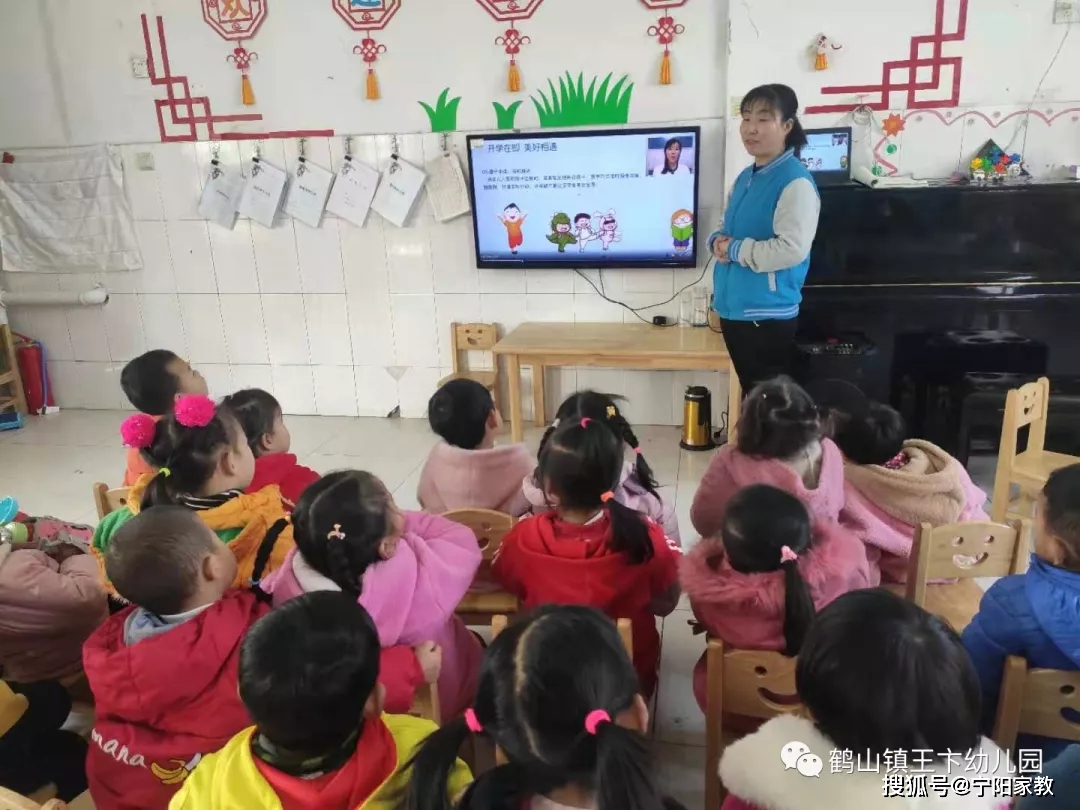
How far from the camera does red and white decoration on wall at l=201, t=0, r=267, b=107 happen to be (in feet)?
12.9

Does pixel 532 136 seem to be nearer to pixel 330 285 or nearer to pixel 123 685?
pixel 330 285

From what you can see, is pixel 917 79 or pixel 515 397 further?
pixel 515 397

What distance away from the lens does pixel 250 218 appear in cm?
426

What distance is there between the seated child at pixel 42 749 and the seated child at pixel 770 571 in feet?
3.96

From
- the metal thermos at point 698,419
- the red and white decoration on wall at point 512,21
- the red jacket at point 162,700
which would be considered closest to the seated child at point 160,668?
the red jacket at point 162,700

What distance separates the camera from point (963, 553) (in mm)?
1623

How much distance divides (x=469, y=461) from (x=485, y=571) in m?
0.37

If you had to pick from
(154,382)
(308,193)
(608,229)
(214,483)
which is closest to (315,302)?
(308,193)

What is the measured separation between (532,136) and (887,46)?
60.8 inches

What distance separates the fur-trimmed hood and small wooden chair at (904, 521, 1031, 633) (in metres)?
0.71

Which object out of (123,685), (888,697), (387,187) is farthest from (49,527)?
(387,187)

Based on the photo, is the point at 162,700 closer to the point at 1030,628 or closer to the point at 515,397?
the point at 1030,628

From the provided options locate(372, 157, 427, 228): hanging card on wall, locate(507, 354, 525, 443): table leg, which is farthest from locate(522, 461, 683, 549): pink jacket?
locate(372, 157, 427, 228): hanging card on wall

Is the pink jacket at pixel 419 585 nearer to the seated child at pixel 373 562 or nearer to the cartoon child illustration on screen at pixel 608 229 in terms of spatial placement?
the seated child at pixel 373 562
